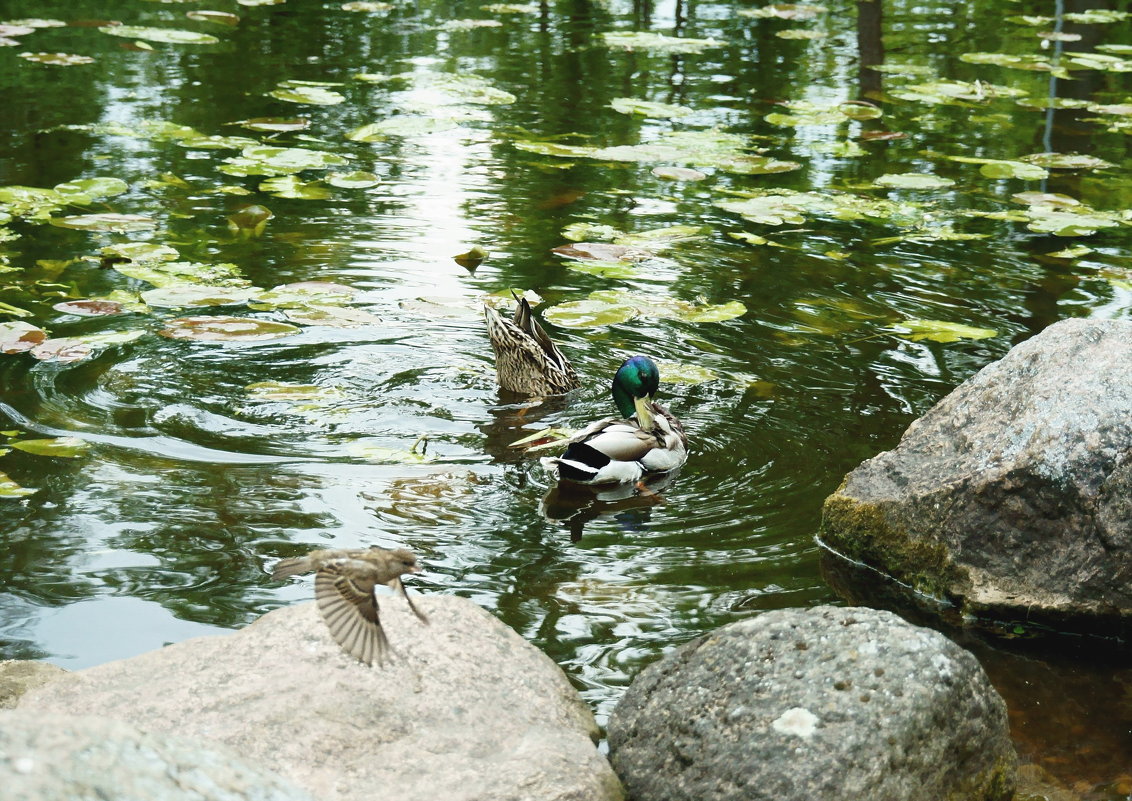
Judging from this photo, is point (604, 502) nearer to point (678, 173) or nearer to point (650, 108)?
point (678, 173)

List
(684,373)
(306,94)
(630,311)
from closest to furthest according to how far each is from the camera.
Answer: (684,373) → (630,311) → (306,94)

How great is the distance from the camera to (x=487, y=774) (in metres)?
3.22

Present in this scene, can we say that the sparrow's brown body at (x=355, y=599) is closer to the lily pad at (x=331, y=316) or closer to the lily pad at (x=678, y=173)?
the lily pad at (x=331, y=316)

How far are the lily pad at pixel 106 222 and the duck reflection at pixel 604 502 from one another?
152 inches

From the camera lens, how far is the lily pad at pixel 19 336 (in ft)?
20.3

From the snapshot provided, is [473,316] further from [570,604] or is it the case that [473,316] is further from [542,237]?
[570,604]

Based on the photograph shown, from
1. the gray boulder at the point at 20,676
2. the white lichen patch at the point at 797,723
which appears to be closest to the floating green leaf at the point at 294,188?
the gray boulder at the point at 20,676

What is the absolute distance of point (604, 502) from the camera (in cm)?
557

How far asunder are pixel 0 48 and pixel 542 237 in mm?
7501

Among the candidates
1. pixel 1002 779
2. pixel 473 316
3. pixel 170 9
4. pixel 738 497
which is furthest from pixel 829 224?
pixel 170 9

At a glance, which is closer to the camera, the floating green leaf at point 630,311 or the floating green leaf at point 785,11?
the floating green leaf at point 630,311

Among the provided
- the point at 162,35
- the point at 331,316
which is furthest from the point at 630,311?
the point at 162,35

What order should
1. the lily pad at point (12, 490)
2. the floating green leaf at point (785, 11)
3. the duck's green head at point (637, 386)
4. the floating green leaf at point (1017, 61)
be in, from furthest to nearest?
the floating green leaf at point (785, 11) < the floating green leaf at point (1017, 61) < the duck's green head at point (637, 386) < the lily pad at point (12, 490)

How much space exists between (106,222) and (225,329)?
1880 millimetres
